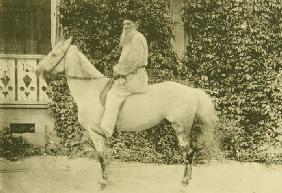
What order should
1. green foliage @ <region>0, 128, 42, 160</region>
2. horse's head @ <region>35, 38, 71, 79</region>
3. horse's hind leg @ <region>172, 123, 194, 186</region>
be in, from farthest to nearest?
1. green foliage @ <region>0, 128, 42, 160</region>
2. horse's hind leg @ <region>172, 123, 194, 186</region>
3. horse's head @ <region>35, 38, 71, 79</region>

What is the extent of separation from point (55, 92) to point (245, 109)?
223 centimetres

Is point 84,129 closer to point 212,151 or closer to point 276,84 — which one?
point 212,151

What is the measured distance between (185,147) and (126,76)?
0.96 m

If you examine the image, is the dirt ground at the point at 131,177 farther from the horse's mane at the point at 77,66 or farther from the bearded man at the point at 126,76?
the horse's mane at the point at 77,66

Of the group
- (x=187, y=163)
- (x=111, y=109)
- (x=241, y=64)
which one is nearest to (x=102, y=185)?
(x=111, y=109)

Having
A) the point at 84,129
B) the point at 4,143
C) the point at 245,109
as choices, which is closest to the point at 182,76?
the point at 245,109

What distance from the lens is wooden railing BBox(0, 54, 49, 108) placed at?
584 cm

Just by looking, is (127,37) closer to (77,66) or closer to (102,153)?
(77,66)

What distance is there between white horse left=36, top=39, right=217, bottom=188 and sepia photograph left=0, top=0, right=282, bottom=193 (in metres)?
0.01

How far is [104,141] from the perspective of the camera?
215 inches

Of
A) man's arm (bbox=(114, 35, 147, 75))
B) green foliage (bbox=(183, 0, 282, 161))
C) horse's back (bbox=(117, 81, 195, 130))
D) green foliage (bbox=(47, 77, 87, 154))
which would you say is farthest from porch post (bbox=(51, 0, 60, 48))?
green foliage (bbox=(183, 0, 282, 161))

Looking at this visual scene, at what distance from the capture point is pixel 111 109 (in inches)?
211

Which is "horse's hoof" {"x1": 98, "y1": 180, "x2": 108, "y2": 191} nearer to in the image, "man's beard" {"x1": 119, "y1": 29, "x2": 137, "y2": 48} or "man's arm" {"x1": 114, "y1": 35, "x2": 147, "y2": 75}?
"man's arm" {"x1": 114, "y1": 35, "x2": 147, "y2": 75}

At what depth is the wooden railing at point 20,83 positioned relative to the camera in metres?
5.84
